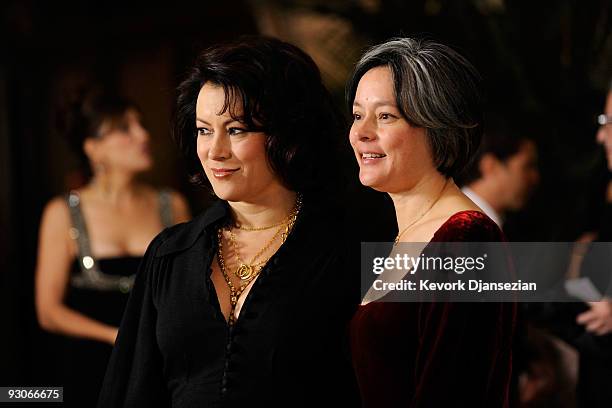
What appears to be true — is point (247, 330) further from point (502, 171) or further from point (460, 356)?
point (502, 171)

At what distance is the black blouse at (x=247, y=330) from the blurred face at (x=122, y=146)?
141cm

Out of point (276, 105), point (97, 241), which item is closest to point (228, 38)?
point (97, 241)

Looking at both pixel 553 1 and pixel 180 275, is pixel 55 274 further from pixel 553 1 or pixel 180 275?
pixel 553 1

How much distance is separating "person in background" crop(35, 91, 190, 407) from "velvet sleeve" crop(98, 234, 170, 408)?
1.28m

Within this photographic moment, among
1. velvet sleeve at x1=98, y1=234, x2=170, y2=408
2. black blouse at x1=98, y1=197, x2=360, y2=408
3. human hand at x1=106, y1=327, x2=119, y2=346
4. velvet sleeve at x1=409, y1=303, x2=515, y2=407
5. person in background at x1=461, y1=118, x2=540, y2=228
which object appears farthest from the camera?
human hand at x1=106, y1=327, x2=119, y2=346

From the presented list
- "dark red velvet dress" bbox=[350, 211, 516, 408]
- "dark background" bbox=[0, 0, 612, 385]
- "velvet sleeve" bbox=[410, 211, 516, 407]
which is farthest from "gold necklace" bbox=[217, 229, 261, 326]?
"dark background" bbox=[0, 0, 612, 385]

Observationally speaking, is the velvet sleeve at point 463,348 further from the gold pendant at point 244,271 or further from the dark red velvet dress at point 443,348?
the gold pendant at point 244,271

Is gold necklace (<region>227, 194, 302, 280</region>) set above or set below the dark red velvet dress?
above

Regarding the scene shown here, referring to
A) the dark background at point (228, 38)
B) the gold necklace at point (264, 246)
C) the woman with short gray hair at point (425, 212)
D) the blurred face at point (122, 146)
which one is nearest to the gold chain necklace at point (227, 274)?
the gold necklace at point (264, 246)

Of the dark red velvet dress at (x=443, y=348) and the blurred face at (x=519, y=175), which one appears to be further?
the blurred face at (x=519, y=175)

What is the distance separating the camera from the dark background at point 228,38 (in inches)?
122

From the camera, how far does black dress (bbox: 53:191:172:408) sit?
3.17 m

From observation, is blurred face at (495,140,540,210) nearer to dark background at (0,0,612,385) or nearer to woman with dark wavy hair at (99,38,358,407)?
dark background at (0,0,612,385)

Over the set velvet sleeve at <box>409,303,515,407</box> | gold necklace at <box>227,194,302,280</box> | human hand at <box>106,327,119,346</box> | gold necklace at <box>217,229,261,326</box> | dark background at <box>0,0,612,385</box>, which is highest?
dark background at <box>0,0,612,385</box>
